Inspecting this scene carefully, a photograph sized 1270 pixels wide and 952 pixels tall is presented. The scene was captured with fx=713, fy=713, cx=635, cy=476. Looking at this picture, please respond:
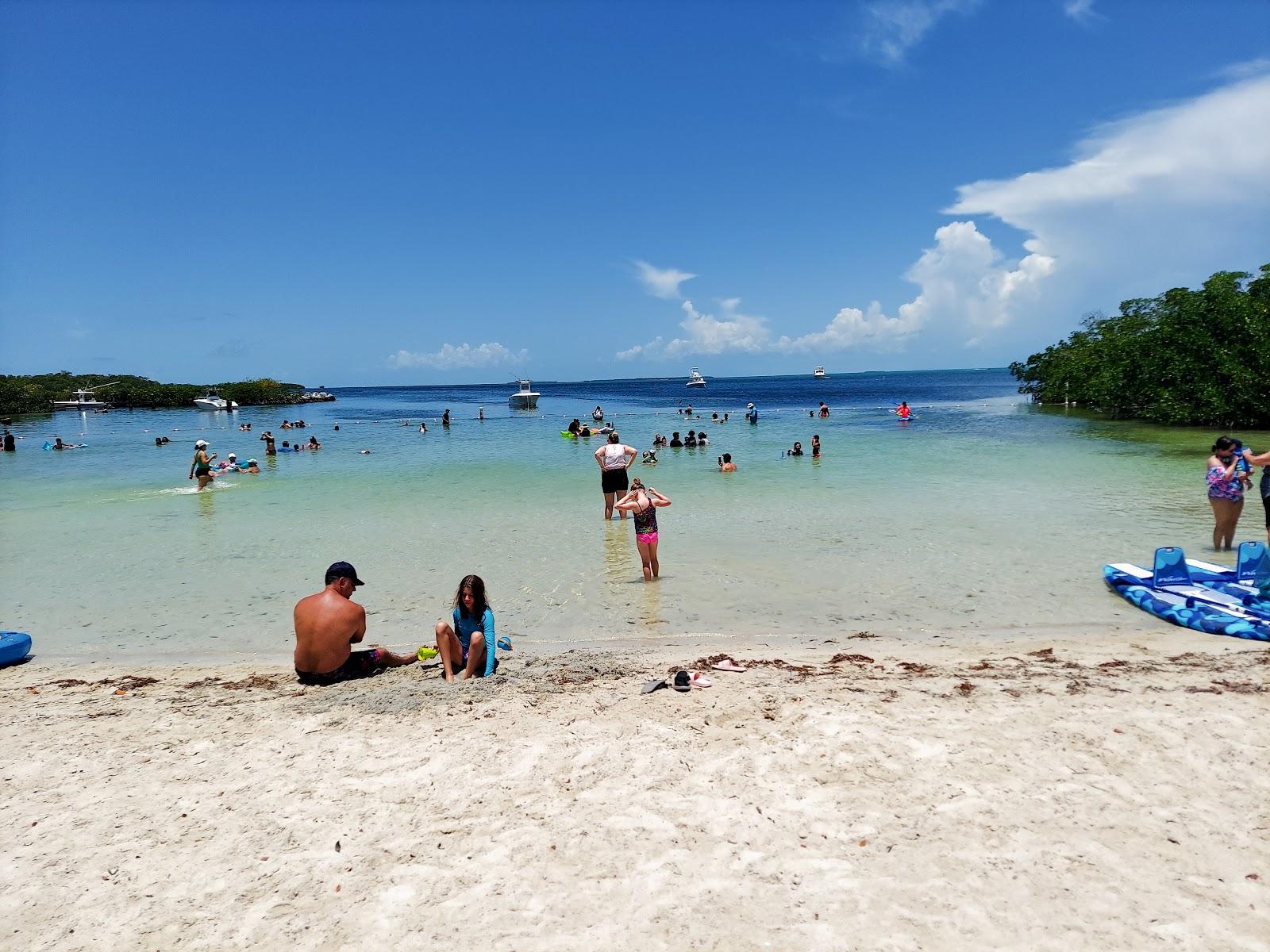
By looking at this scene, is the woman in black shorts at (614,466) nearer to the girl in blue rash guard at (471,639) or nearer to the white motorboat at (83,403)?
the girl in blue rash guard at (471,639)

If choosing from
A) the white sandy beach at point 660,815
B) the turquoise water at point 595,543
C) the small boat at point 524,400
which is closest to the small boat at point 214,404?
the small boat at point 524,400

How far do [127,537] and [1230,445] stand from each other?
19.4m

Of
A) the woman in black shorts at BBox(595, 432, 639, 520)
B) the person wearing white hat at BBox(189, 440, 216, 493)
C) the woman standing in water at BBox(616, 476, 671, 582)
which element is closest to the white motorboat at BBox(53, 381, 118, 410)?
the person wearing white hat at BBox(189, 440, 216, 493)

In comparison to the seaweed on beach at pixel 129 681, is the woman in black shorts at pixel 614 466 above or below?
above

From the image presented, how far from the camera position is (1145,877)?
354cm

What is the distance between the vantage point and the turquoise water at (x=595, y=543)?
8797 millimetres

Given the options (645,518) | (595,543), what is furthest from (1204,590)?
(595,543)

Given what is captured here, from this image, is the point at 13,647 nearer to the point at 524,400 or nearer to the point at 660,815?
the point at 660,815

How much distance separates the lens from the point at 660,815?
4195 millimetres

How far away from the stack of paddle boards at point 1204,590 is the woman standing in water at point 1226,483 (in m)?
1.39

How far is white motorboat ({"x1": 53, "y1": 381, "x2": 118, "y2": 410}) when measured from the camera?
79431 millimetres

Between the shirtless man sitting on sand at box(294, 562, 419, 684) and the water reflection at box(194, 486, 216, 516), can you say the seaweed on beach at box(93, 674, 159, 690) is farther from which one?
the water reflection at box(194, 486, 216, 516)

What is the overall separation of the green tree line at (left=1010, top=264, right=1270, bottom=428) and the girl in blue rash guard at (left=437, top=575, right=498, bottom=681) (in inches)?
1382

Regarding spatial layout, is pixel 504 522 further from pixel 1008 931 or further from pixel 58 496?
pixel 58 496
